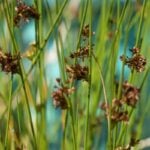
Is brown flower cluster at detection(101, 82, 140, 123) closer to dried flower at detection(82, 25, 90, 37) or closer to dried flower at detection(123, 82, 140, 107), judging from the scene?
dried flower at detection(123, 82, 140, 107)

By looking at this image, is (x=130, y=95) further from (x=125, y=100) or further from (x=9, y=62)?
(x=9, y=62)

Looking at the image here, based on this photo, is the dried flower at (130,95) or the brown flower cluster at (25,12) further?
the brown flower cluster at (25,12)

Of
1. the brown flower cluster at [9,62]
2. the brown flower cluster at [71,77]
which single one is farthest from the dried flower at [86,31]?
the brown flower cluster at [9,62]

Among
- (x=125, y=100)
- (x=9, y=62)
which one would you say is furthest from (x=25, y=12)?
(x=125, y=100)

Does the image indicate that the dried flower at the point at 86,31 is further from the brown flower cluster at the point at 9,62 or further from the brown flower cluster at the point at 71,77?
the brown flower cluster at the point at 9,62

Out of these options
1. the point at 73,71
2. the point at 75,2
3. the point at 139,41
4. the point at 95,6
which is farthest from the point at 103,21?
the point at 95,6

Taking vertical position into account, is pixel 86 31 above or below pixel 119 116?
above
